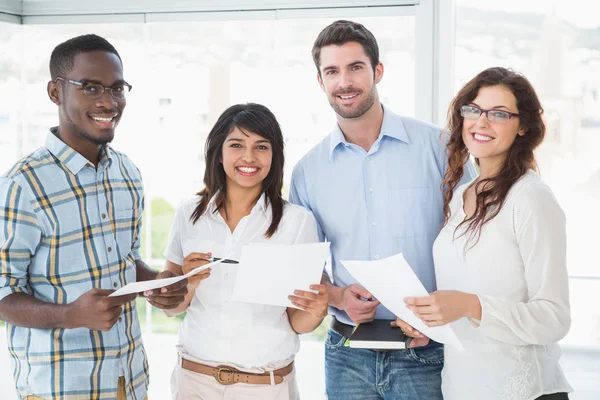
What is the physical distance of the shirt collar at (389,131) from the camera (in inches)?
96.0

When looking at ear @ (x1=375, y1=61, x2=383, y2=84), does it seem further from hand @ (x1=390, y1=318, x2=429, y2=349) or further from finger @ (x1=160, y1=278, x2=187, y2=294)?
finger @ (x1=160, y1=278, x2=187, y2=294)

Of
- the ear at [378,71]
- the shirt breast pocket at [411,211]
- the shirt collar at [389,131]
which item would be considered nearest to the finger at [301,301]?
the shirt breast pocket at [411,211]

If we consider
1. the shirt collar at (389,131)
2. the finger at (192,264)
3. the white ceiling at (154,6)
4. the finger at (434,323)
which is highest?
the white ceiling at (154,6)

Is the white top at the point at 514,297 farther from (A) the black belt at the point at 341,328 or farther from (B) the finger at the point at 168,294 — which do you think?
(B) the finger at the point at 168,294

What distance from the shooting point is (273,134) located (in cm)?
231

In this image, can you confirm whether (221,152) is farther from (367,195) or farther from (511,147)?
(511,147)

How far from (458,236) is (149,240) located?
2762mm

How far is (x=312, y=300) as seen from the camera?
2068mm

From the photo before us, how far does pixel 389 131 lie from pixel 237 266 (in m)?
0.74

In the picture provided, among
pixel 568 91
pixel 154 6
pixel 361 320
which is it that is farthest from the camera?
pixel 154 6

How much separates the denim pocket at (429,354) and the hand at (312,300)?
0.40m

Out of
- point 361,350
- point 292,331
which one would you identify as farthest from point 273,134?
point 361,350

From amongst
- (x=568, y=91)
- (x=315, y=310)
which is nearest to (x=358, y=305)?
(x=315, y=310)

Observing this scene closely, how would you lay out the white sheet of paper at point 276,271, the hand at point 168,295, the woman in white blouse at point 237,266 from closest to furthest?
the white sheet of paper at point 276,271 → the hand at point 168,295 → the woman in white blouse at point 237,266
